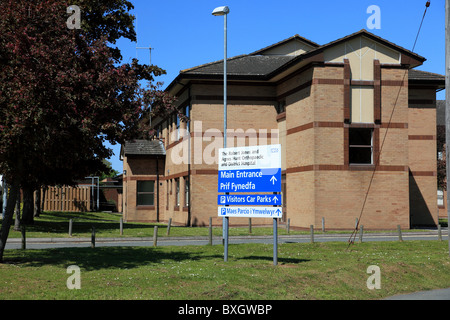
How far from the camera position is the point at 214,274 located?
11.8 meters

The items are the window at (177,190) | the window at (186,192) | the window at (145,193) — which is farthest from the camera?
the window at (145,193)

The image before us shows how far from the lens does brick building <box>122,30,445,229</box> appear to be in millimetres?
29484

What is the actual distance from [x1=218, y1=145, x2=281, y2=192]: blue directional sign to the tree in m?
2.58

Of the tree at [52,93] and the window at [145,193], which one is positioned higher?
the tree at [52,93]

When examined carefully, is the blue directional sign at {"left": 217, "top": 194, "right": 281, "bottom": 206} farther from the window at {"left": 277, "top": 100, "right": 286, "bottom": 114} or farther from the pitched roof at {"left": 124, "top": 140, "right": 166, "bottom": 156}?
the pitched roof at {"left": 124, "top": 140, "right": 166, "bottom": 156}

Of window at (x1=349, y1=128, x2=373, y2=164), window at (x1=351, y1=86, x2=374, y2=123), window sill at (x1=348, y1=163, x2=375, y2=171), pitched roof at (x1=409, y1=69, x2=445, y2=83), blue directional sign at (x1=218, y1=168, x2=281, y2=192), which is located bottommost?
blue directional sign at (x1=218, y1=168, x2=281, y2=192)

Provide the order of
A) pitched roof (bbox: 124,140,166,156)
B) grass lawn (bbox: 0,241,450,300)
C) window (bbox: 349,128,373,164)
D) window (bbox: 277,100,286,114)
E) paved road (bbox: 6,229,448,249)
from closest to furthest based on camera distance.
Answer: grass lawn (bbox: 0,241,450,300)
paved road (bbox: 6,229,448,249)
window (bbox: 349,128,373,164)
window (bbox: 277,100,286,114)
pitched roof (bbox: 124,140,166,156)

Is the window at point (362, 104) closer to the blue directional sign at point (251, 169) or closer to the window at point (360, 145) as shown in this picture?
the window at point (360, 145)

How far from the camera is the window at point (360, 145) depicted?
3023 centimetres

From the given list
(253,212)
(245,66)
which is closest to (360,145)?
(245,66)

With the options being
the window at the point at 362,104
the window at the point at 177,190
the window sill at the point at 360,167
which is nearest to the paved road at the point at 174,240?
the window sill at the point at 360,167

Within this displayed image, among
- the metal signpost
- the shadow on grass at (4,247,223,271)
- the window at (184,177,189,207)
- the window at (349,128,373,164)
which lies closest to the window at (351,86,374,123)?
the window at (349,128,373,164)

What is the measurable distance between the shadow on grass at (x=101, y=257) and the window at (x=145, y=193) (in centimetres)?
2602

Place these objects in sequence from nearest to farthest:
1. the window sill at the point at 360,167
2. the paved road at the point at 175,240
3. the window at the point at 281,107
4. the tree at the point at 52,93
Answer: the tree at the point at 52,93, the paved road at the point at 175,240, the window sill at the point at 360,167, the window at the point at 281,107
